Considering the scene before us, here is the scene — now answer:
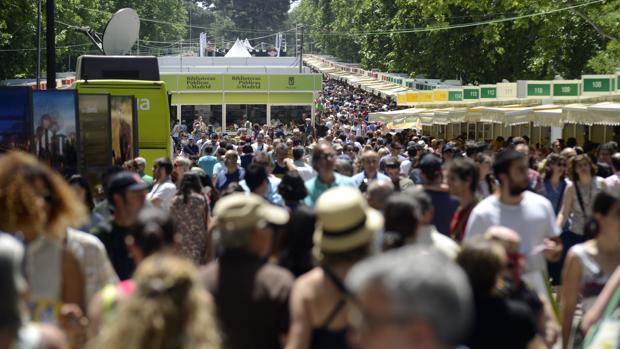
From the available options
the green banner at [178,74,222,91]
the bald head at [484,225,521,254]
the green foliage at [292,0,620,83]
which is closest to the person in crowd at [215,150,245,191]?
the bald head at [484,225,521,254]

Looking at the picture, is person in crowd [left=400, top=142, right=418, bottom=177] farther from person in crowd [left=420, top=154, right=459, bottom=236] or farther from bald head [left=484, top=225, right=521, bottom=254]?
bald head [left=484, top=225, right=521, bottom=254]

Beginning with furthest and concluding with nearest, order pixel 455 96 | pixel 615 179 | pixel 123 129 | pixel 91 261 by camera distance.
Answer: pixel 455 96 < pixel 123 129 < pixel 615 179 < pixel 91 261

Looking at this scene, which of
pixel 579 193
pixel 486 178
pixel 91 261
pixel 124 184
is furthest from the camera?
pixel 486 178

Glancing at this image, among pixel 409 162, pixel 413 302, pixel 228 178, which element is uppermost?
pixel 413 302

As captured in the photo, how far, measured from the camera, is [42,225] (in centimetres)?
549

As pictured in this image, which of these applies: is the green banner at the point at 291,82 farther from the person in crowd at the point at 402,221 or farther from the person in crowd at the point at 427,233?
the person in crowd at the point at 402,221

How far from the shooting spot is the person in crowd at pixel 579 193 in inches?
450

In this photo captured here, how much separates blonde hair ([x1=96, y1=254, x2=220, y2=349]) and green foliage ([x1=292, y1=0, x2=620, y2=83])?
30320 millimetres

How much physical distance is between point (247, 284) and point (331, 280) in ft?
1.37

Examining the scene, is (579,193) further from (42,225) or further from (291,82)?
(291,82)

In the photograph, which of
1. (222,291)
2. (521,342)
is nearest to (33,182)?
(222,291)

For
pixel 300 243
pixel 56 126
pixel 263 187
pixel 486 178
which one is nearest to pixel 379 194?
pixel 263 187

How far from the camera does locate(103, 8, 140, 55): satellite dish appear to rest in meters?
27.9

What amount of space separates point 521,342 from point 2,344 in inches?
86.4
